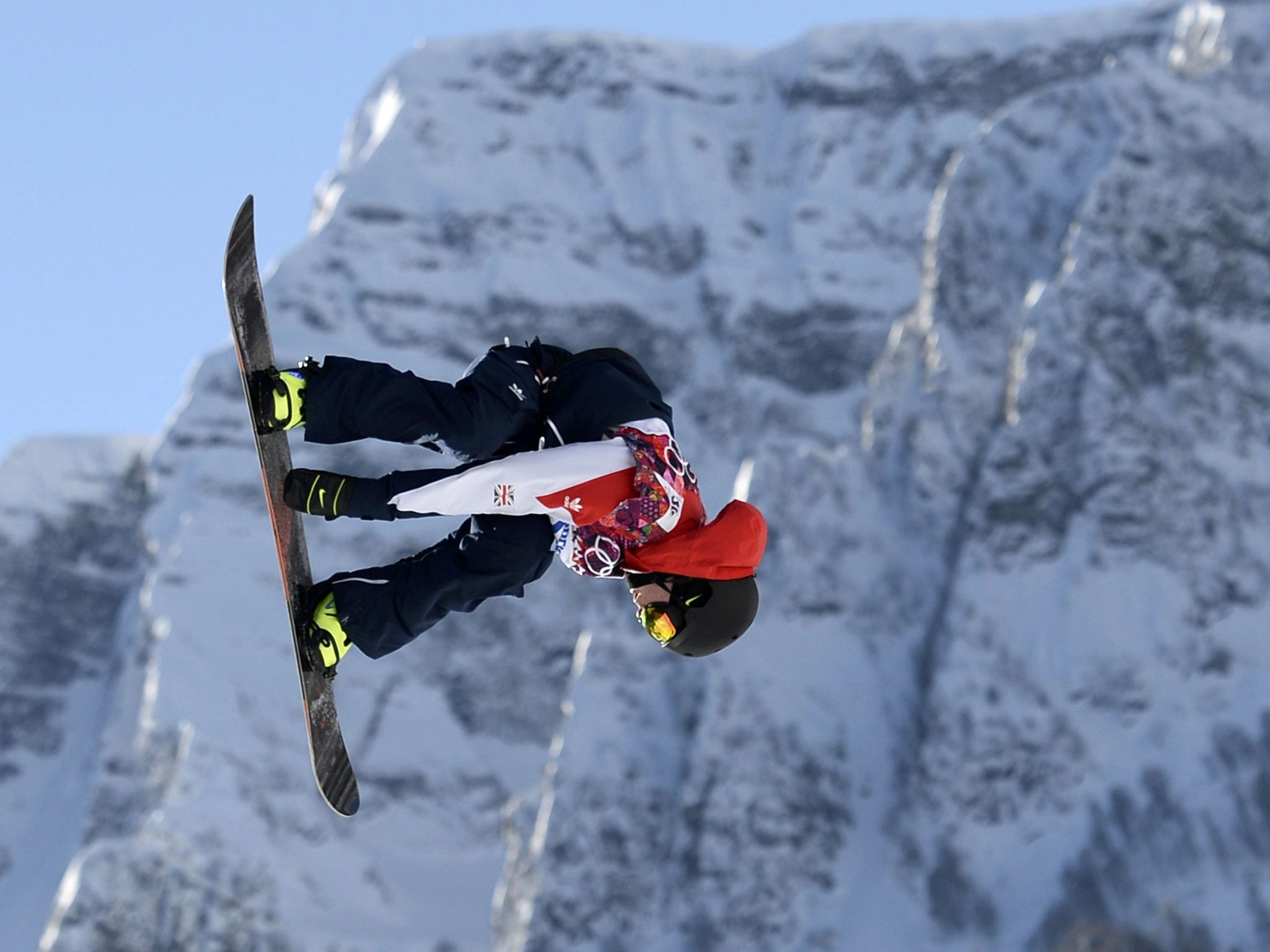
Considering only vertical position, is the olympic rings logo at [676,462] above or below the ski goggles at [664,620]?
above

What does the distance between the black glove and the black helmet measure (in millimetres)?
1608

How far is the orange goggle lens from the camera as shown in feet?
26.5

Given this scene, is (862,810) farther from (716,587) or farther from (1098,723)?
(716,587)

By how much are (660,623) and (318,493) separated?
1814mm

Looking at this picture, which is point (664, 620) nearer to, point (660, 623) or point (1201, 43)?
point (660, 623)

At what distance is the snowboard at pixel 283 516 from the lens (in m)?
8.19

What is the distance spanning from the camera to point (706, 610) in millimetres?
8078

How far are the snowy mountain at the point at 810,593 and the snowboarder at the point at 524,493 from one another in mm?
64989

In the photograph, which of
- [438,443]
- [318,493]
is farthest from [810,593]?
[438,443]

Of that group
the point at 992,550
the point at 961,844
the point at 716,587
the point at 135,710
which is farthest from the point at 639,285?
the point at 716,587

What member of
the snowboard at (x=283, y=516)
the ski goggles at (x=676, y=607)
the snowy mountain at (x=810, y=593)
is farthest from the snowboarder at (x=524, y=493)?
the snowy mountain at (x=810, y=593)

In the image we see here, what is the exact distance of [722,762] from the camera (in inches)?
3499

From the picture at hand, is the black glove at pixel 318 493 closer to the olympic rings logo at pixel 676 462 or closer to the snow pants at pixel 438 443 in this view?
the snow pants at pixel 438 443

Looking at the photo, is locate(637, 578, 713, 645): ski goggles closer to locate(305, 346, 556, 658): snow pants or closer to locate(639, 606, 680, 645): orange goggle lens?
locate(639, 606, 680, 645): orange goggle lens
